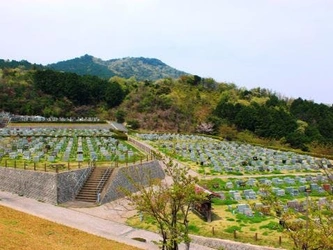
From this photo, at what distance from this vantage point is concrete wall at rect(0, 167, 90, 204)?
26.9 metres

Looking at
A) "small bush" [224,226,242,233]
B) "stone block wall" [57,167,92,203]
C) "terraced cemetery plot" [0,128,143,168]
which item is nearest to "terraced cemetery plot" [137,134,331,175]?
"terraced cemetery plot" [0,128,143,168]

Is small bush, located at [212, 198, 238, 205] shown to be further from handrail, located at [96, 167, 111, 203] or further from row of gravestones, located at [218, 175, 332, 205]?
handrail, located at [96, 167, 111, 203]

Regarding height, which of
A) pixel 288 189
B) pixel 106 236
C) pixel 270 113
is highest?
pixel 270 113

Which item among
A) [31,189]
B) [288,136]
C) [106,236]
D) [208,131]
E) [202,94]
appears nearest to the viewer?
[106,236]

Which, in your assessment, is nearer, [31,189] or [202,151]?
[31,189]

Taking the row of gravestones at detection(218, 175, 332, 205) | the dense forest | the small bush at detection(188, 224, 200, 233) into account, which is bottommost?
the small bush at detection(188, 224, 200, 233)

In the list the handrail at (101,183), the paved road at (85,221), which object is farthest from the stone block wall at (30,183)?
the handrail at (101,183)

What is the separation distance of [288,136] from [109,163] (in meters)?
41.1

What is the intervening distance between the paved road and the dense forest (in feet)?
137

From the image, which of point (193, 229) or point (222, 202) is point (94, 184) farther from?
point (193, 229)

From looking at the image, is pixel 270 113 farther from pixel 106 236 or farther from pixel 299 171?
pixel 106 236

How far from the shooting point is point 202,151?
4550cm

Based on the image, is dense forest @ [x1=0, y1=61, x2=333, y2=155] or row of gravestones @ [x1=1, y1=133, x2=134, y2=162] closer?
row of gravestones @ [x1=1, y1=133, x2=134, y2=162]

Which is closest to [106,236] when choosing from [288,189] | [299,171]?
[288,189]
